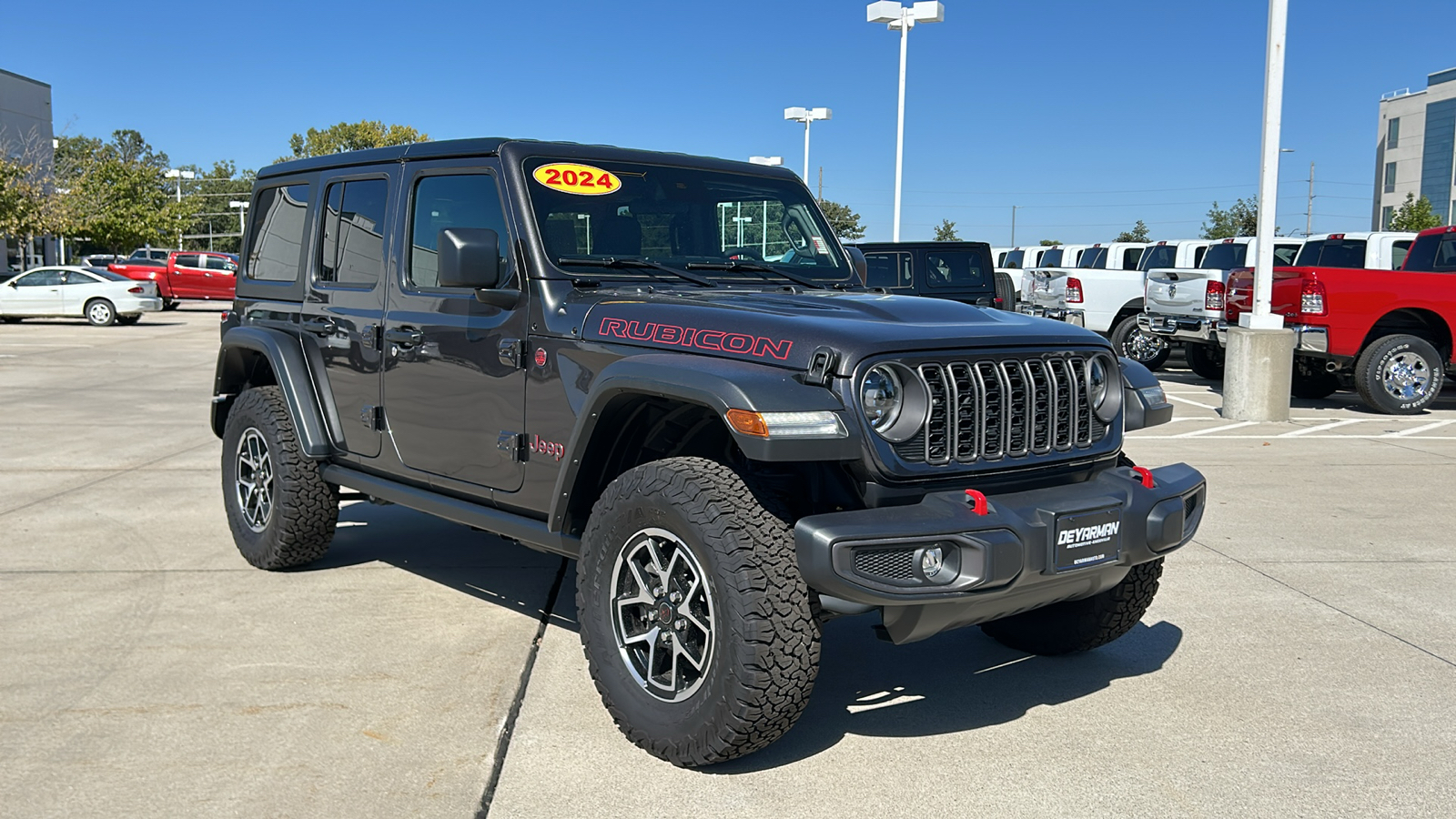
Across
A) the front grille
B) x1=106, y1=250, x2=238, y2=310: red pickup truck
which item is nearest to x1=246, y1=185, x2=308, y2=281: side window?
the front grille

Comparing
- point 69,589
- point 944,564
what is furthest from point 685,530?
point 69,589

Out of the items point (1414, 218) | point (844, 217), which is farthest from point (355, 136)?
point (1414, 218)

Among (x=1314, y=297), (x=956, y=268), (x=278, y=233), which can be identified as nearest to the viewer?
(x=278, y=233)

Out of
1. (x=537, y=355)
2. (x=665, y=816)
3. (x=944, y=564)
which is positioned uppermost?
(x=537, y=355)

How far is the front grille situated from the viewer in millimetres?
3418

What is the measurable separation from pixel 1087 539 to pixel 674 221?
82.1 inches

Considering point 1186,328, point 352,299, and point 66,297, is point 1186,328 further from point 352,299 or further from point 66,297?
point 66,297

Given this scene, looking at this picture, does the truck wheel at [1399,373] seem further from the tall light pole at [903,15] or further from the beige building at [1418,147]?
the beige building at [1418,147]

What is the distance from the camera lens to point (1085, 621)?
4660mm

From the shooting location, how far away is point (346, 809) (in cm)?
345

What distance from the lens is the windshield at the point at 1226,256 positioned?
21.1 metres

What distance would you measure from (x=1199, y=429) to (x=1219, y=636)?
7255 mm

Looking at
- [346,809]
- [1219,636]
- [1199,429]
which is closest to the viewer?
[346,809]

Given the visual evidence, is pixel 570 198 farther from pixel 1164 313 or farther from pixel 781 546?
pixel 1164 313
